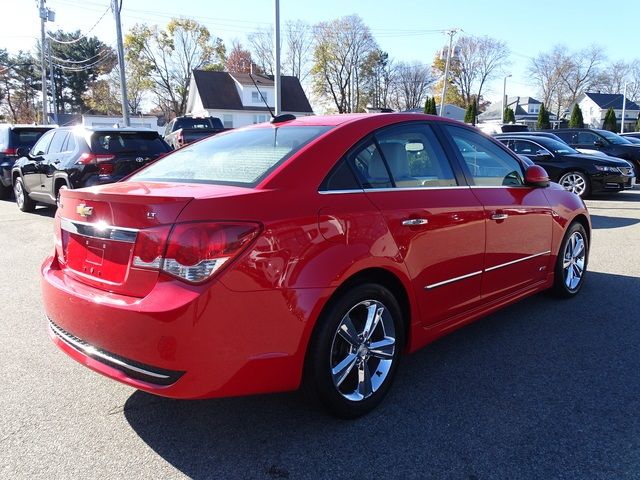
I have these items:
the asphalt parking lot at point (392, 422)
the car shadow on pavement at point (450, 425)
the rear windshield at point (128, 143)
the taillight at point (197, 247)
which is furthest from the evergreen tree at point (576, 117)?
the taillight at point (197, 247)

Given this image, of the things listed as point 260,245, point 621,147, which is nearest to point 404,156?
point 260,245

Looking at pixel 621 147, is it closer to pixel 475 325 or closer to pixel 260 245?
pixel 475 325

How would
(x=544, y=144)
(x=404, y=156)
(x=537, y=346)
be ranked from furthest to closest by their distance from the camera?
(x=544, y=144)
(x=537, y=346)
(x=404, y=156)

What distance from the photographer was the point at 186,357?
7.34ft

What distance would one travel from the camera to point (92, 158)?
847cm

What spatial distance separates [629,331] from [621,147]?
14307 mm

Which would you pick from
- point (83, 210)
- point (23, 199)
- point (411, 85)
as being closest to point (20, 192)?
point (23, 199)

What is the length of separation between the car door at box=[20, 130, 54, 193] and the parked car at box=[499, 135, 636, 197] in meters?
10.8

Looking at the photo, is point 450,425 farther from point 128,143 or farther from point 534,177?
point 128,143

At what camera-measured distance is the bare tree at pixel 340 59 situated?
61406 mm

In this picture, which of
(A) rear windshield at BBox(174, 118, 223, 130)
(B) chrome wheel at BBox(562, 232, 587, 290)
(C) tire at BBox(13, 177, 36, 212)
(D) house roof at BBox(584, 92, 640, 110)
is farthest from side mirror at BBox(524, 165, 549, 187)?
(D) house roof at BBox(584, 92, 640, 110)

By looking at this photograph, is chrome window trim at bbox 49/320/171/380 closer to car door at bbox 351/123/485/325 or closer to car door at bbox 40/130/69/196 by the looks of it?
car door at bbox 351/123/485/325

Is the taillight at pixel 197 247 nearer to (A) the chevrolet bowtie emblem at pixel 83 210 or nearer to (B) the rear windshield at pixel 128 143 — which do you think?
(A) the chevrolet bowtie emblem at pixel 83 210

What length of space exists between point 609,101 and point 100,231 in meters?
99.5
